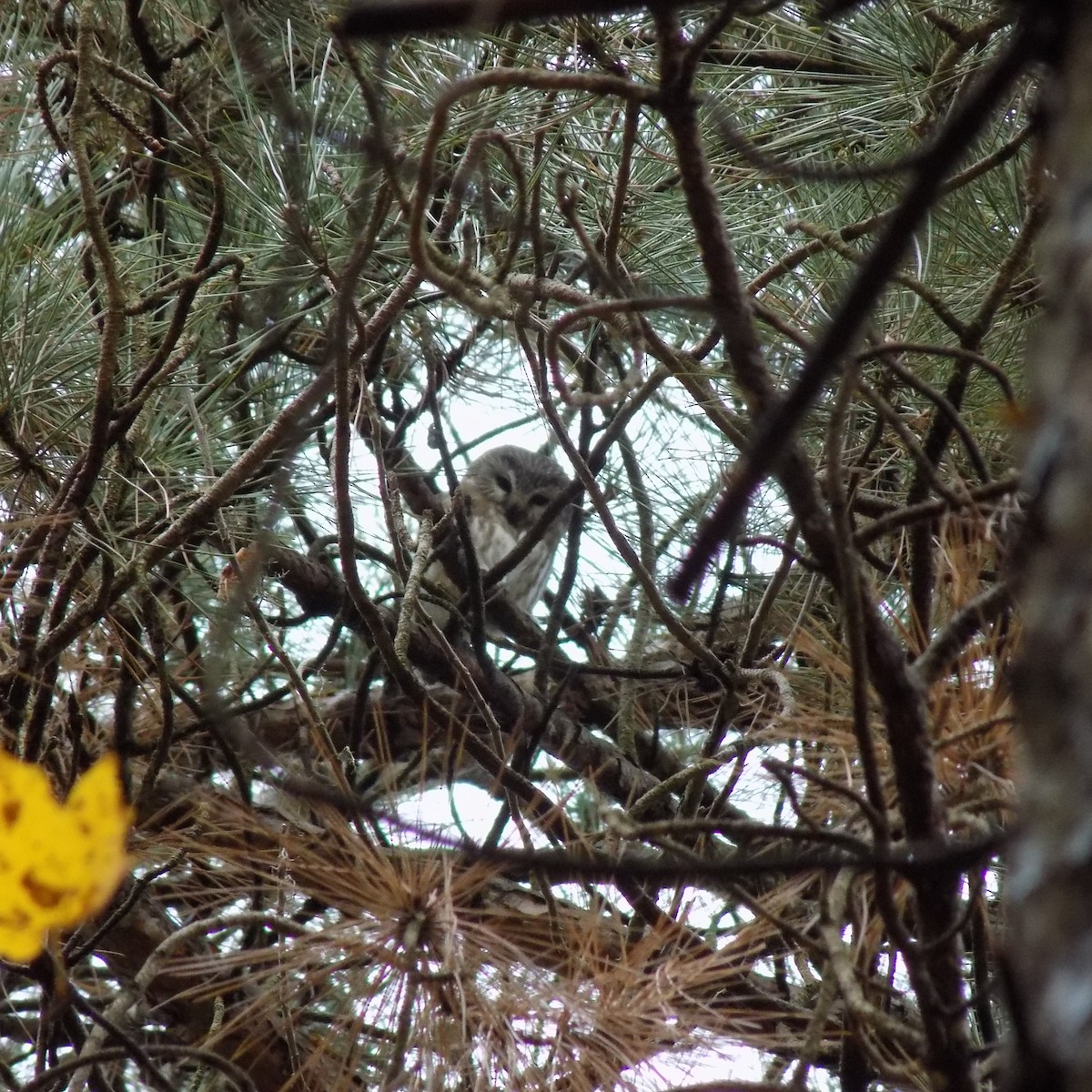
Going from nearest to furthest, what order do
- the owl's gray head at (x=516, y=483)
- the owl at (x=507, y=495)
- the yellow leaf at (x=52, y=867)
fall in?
the yellow leaf at (x=52, y=867), the owl at (x=507, y=495), the owl's gray head at (x=516, y=483)

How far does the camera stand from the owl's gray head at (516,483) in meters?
4.65

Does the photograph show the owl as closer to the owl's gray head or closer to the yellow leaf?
the owl's gray head

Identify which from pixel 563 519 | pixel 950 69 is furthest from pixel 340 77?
pixel 563 519

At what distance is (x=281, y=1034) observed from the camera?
5.51ft

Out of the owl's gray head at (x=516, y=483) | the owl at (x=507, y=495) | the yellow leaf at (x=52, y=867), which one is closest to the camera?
the yellow leaf at (x=52, y=867)

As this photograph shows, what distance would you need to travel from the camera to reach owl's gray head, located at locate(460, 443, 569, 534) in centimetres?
465

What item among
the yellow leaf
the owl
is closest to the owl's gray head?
the owl

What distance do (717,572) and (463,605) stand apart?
1.95 ft

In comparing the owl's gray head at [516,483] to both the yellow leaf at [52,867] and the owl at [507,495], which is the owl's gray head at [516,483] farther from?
the yellow leaf at [52,867]

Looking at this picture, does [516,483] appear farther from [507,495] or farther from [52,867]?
[52,867]

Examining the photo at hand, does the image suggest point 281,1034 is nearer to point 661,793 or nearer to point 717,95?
point 661,793

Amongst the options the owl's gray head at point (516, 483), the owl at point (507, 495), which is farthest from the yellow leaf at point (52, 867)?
the owl's gray head at point (516, 483)

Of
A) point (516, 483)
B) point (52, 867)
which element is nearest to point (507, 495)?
point (516, 483)

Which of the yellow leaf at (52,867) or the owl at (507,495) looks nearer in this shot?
the yellow leaf at (52,867)
